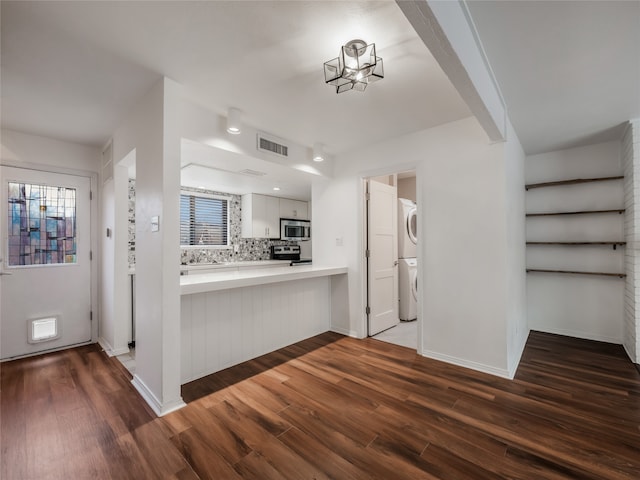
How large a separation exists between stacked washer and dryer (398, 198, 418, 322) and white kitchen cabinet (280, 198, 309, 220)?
238 centimetres

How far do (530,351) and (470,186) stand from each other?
200 centimetres

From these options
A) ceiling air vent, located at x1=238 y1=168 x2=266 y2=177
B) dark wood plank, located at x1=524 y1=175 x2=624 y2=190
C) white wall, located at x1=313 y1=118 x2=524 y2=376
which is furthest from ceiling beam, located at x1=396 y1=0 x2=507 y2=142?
ceiling air vent, located at x1=238 y1=168 x2=266 y2=177

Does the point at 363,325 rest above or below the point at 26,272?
below

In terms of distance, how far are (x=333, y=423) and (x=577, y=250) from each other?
3851mm

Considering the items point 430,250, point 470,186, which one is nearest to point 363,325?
point 430,250

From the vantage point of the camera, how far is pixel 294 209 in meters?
6.18

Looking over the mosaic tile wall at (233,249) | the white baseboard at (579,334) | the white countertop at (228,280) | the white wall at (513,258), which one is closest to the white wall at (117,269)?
the white countertop at (228,280)

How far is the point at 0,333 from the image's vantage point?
301 cm

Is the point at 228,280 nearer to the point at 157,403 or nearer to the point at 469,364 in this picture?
the point at 157,403

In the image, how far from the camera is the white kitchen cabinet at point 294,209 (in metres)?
5.88

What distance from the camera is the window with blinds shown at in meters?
4.84

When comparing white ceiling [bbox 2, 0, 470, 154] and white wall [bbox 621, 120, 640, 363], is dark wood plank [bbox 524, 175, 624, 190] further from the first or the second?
white ceiling [bbox 2, 0, 470, 154]

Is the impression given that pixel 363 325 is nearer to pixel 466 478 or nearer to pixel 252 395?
pixel 252 395

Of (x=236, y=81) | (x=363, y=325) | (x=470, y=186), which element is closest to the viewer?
(x=236, y=81)
